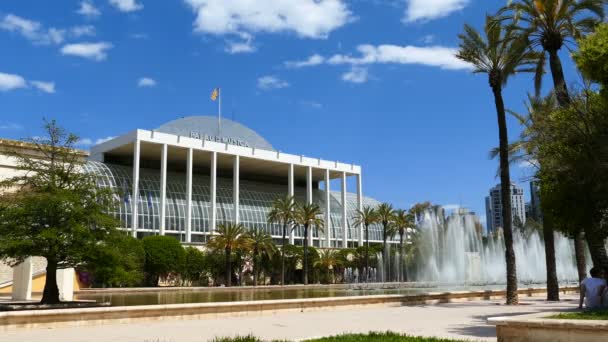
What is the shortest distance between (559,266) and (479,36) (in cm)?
4414

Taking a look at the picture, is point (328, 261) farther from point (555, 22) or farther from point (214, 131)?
point (555, 22)

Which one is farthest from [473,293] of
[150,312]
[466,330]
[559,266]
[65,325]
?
[559,266]

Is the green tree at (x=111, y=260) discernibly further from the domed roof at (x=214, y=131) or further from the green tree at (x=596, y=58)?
the domed roof at (x=214, y=131)

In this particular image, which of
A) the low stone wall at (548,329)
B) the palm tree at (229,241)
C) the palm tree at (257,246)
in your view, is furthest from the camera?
the palm tree at (257,246)

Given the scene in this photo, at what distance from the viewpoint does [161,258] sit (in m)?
60.1

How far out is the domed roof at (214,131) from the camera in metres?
78.8

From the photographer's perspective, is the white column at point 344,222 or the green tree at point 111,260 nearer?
the green tree at point 111,260

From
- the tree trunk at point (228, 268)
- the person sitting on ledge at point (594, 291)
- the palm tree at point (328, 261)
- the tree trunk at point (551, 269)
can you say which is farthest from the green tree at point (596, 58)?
the palm tree at point (328, 261)

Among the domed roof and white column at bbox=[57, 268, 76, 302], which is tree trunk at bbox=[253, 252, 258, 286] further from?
white column at bbox=[57, 268, 76, 302]

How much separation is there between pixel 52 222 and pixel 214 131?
201 feet

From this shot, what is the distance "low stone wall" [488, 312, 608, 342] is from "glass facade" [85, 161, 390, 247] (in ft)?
188

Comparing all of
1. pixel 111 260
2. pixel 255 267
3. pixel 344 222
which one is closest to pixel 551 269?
pixel 111 260

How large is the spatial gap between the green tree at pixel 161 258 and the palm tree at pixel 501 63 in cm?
4173

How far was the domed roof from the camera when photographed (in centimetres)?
7875
